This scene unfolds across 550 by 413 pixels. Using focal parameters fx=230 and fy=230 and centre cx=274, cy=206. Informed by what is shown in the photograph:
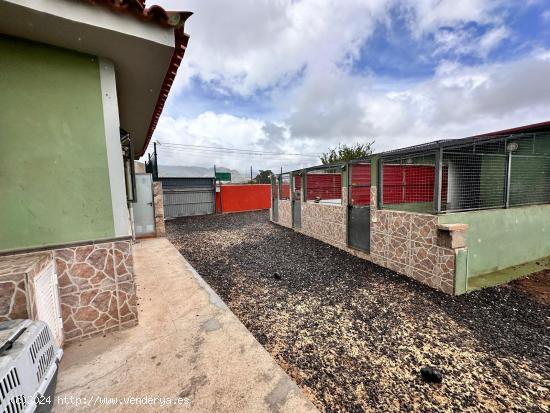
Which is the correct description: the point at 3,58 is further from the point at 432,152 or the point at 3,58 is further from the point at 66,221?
the point at 432,152

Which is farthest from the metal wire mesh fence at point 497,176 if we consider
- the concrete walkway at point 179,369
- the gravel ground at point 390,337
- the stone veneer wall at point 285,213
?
the stone veneer wall at point 285,213

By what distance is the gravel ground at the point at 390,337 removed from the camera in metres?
2.06

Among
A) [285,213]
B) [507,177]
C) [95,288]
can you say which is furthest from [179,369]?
[285,213]

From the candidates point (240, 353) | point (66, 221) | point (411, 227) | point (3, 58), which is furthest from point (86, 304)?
point (411, 227)

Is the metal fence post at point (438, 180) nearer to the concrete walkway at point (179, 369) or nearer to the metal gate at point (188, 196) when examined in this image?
the concrete walkway at point (179, 369)

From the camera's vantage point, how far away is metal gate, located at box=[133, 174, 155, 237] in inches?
307

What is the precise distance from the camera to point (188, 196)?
1527cm

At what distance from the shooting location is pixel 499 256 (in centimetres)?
457

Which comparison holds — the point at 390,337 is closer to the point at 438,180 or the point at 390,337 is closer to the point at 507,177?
the point at 438,180

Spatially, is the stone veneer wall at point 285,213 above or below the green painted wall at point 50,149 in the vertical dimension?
below

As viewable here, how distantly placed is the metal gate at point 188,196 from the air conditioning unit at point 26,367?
14072 mm

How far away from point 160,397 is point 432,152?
193 inches

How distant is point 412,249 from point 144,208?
7968 millimetres

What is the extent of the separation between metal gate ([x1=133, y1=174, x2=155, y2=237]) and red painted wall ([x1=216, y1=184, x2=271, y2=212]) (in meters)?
8.04
